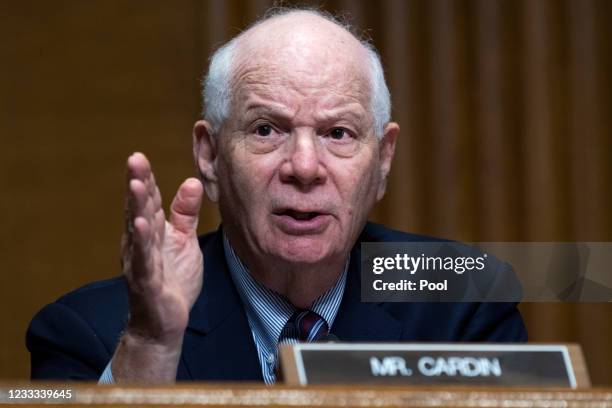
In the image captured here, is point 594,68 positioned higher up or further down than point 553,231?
higher up

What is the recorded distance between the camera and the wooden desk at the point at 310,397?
3.35 ft

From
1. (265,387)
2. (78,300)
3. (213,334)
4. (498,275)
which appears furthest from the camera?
(498,275)

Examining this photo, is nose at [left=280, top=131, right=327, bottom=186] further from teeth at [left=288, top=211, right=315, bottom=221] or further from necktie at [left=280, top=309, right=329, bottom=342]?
necktie at [left=280, top=309, right=329, bottom=342]

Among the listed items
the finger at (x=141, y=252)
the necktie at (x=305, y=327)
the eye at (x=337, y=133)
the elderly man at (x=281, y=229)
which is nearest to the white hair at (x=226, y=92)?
the elderly man at (x=281, y=229)

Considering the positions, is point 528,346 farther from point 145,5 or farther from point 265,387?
point 145,5

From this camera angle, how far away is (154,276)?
135cm

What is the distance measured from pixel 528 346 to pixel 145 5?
1.90 m

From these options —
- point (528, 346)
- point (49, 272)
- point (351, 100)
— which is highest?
point (351, 100)

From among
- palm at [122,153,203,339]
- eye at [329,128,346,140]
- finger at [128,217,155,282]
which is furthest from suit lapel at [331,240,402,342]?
finger at [128,217,155,282]

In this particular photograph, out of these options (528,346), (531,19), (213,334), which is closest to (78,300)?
(213,334)

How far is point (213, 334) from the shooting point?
174 centimetres

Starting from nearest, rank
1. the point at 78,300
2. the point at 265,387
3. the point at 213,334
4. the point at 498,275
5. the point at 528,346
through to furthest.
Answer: the point at 265,387 → the point at 528,346 → the point at 213,334 → the point at 78,300 → the point at 498,275

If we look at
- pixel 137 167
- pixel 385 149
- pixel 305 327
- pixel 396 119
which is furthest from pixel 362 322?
pixel 396 119

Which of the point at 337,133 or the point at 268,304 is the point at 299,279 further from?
the point at 337,133
